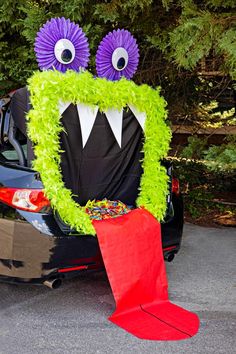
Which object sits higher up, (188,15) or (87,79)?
(188,15)

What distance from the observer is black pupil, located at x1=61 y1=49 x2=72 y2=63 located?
3.60 metres

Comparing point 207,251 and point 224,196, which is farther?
point 224,196

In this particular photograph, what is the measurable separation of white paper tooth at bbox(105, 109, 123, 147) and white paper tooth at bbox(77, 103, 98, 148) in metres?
0.14

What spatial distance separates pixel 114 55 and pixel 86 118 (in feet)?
2.30

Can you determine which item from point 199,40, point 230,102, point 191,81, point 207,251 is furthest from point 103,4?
point 230,102

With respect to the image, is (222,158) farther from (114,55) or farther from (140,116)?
(114,55)

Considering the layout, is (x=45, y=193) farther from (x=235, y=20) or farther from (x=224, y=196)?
(x=224, y=196)

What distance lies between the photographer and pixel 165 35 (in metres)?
4.84

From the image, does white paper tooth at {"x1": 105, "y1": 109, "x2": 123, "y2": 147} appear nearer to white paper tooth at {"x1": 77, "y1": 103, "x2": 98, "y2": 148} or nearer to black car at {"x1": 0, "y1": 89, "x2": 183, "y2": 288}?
white paper tooth at {"x1": 77, "y1": 103, "x2": 98, "y2": 148}

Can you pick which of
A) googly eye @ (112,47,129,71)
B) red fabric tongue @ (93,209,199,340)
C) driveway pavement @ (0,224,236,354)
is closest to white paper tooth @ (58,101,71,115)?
googly eye @ (112,47,129,71)

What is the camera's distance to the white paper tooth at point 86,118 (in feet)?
11.5

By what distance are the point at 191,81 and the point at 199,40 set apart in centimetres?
251

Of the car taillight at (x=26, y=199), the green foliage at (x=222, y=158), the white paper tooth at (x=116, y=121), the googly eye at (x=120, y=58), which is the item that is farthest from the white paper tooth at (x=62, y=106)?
the green foliage at (x=222, y=158)

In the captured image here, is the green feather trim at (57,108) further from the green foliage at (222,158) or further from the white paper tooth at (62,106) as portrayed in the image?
the green foliage at (222,158)
